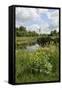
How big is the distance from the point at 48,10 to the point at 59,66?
0.68 meters

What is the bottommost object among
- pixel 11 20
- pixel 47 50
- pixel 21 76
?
pixel 21 76

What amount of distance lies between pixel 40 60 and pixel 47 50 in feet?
0.49

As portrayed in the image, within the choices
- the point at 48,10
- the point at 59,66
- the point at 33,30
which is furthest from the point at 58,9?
the point at 59,66

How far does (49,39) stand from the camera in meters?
4.13

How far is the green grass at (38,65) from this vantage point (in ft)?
13.0

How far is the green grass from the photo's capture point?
3957 millimetres

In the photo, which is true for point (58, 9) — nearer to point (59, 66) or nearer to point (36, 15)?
point (36, 15)

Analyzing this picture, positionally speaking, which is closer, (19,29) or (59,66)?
(19,29)

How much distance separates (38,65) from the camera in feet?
13.3

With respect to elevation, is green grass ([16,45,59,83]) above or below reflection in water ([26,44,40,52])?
below

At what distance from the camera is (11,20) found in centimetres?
397

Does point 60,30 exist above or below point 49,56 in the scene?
above

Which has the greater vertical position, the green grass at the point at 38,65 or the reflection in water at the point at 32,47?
the reflection in water at the point at 32,47

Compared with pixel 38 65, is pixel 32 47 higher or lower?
higher
